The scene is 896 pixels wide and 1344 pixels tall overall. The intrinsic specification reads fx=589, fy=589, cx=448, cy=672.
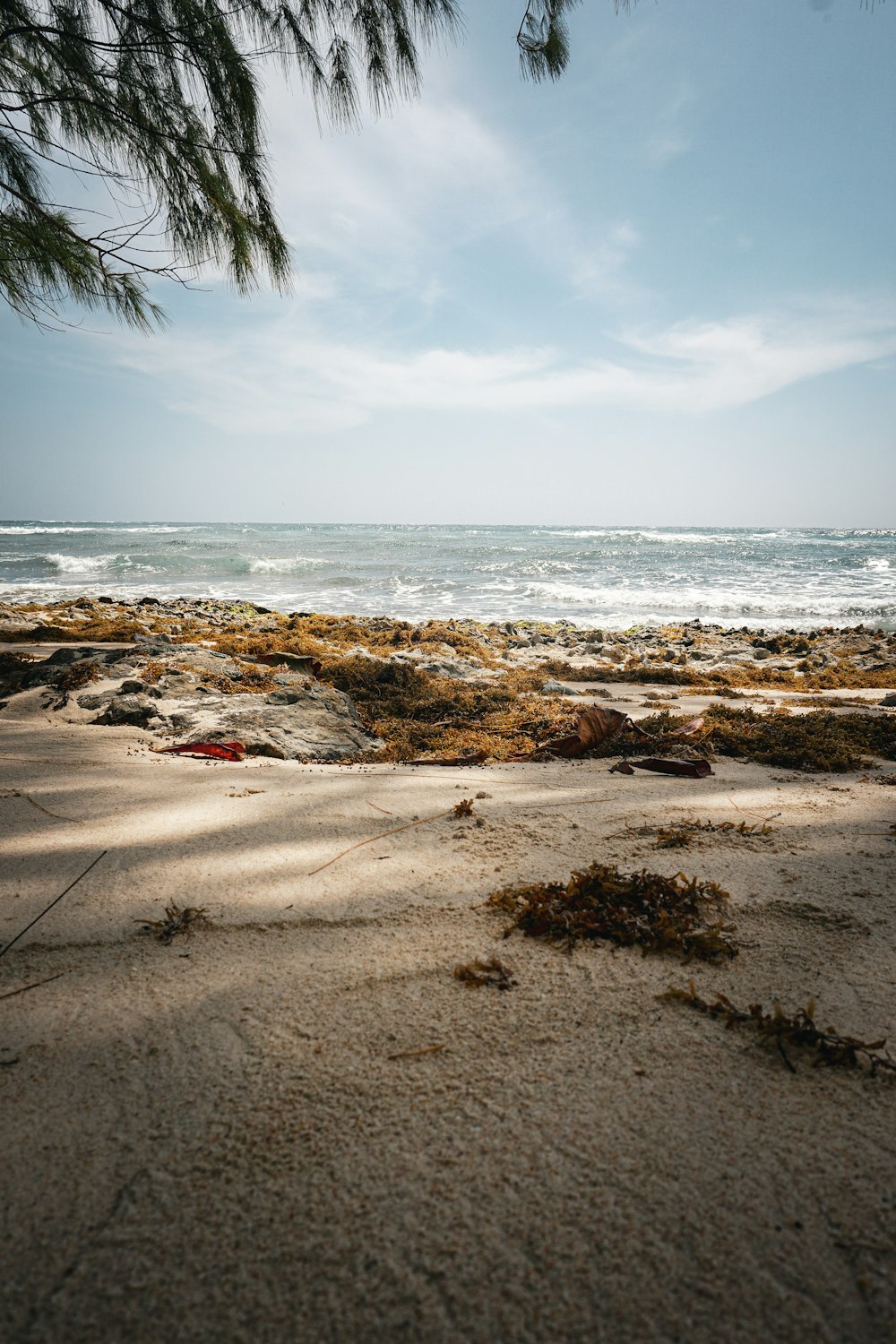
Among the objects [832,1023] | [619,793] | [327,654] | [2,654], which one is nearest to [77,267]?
[2,654]

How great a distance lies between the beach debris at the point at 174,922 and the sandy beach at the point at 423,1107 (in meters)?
0.02

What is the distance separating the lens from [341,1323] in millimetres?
612

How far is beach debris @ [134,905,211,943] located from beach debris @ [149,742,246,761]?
1.45 metres

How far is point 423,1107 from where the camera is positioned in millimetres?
879

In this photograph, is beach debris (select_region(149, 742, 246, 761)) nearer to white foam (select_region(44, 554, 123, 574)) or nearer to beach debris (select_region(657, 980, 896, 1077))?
beach debris (select_region(657, 980, 896, 1077))

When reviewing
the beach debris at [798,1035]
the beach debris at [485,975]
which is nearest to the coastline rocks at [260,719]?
the beach debris at [485,975]

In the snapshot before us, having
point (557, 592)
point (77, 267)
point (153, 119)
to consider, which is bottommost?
point (557, 592)

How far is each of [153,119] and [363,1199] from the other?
13.7 ft

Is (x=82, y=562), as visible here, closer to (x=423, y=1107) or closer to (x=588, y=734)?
(x=588, y=734)

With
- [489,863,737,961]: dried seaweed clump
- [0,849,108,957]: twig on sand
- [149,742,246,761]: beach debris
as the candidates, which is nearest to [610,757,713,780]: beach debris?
[489,863,737,961]: dried seaweed clump

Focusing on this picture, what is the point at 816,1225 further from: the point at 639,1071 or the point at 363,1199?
the point at 363,1199

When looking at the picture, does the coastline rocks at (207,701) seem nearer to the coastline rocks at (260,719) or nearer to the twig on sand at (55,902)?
the coastline rocks at (260,719)

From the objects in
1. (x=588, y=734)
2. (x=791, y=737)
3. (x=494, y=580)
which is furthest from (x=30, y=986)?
(x=494, y=580)

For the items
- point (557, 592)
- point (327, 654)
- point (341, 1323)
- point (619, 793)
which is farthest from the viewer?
point (557, 592)
